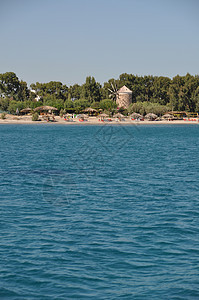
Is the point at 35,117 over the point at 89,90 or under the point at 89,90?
under

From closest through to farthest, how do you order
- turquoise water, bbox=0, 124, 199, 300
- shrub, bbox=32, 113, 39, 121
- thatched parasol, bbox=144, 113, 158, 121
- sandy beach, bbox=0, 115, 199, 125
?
1. turquoise water, bbox=0, 124, 199, 300
2. sandy beach, bbox=0, 115, 199, 125
3. shrub, bbox=32, 113, 39, 121
4. thatched parasol, bbox=144, 113, 158, 121

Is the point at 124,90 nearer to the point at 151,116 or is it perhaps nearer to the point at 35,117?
the point at 151,116

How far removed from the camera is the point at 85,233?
61.5ft

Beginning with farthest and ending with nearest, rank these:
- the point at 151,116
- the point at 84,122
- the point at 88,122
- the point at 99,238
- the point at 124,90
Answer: the point at 124,90 → the point at 151,116 → the point at 88,122 → the point at 84,122 → the point at 99,238

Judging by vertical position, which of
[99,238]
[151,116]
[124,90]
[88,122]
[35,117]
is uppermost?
[124,90]

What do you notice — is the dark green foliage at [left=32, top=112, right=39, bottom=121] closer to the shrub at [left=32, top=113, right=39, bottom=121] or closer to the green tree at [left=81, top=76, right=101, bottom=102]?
the shrub at [left=32, top=113, right=39, bottom=121]

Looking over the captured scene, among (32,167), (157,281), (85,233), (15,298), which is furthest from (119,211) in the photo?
(32,167)

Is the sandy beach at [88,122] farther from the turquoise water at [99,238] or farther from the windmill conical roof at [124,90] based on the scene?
the turquoise water at [99,238]

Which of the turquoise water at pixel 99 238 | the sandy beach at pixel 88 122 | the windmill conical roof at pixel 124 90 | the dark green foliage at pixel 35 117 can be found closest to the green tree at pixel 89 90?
the windmill conical roof at pixel 124 90

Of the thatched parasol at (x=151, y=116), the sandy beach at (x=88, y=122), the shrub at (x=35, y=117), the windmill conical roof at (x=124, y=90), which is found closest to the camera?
the sandy beach at (x=88, y=122)

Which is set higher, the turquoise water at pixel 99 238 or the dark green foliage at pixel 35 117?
the dark green foliage at pixel 35 117

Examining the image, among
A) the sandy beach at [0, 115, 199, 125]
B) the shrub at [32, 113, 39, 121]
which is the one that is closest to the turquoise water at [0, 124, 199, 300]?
the sandy beach at [0, 115, 199, 125]

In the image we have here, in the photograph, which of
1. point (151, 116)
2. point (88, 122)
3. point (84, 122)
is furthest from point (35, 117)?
point (151, 116)

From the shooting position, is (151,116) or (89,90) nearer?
(151,116)
